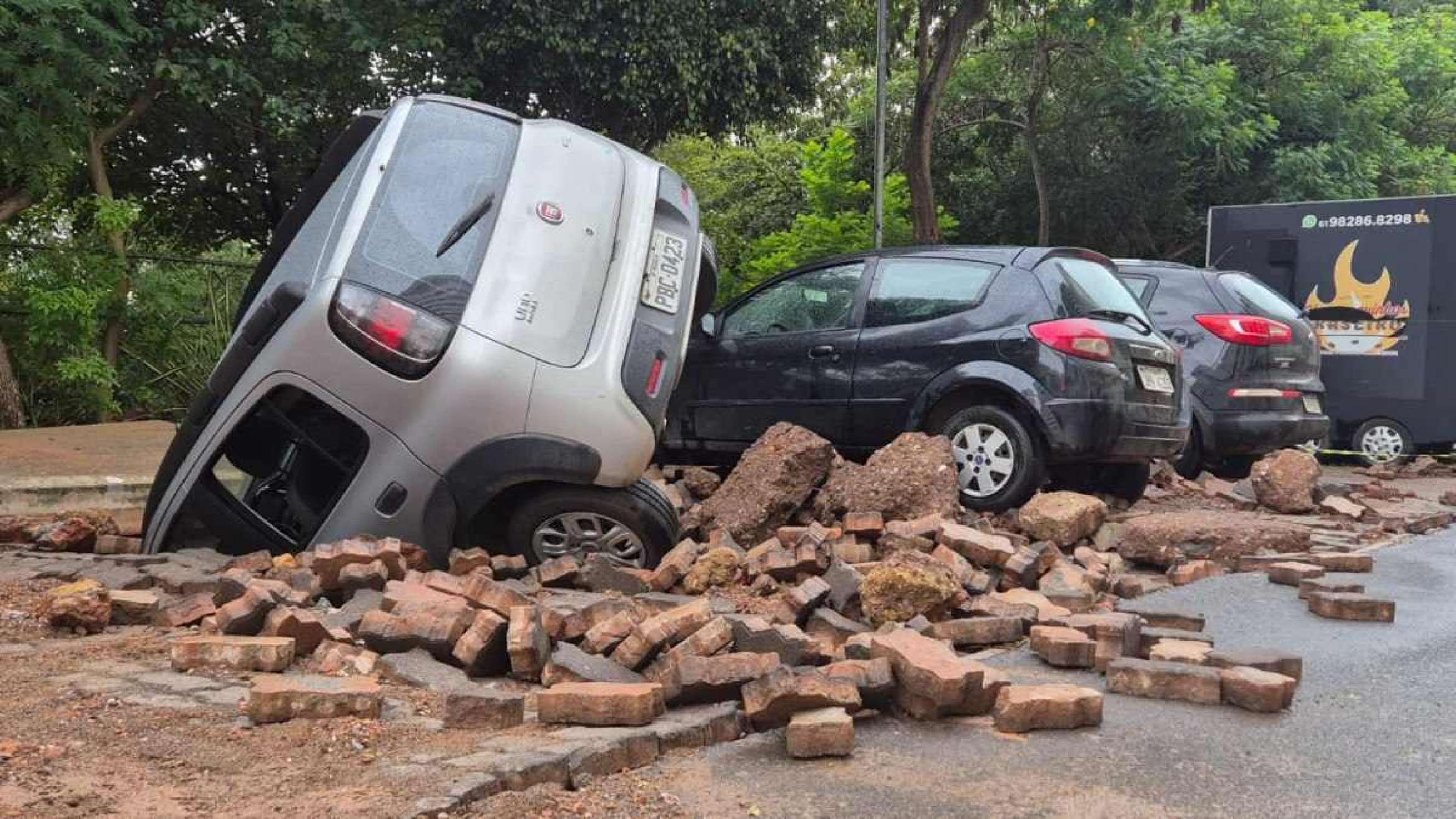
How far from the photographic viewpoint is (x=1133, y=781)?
3.07 m

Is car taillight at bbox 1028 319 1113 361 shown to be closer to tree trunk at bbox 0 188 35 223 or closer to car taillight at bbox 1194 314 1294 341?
car taillight at bbox 1194 314 1294 341

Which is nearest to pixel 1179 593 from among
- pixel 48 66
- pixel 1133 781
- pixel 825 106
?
pixel 1133 781

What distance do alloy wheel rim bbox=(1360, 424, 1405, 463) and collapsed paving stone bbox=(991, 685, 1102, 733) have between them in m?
10.8

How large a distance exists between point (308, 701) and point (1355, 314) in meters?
12.5

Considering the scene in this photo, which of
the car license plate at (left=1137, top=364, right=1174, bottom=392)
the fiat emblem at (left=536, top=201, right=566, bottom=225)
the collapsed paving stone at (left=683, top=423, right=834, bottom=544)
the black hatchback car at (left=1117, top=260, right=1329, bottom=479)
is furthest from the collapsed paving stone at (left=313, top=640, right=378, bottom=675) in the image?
the black hatchback car at (left=1117, top=260, right=1329, bottom=479)

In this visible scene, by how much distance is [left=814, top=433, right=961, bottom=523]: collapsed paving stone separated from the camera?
631cm

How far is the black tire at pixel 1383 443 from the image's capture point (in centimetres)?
1274

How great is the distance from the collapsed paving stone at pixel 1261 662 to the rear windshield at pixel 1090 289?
3.35m

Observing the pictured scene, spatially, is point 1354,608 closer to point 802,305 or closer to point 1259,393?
point 802,305

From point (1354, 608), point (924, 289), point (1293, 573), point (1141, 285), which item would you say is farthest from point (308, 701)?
point (1141, 285)

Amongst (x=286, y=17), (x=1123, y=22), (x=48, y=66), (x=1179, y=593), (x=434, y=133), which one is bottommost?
(x=1179, y=593)

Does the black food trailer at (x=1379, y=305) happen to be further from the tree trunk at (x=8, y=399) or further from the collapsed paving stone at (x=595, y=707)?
the tree trunk at (x=8, y=399)

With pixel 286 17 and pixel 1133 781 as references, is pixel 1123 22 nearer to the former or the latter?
pixel 286 17

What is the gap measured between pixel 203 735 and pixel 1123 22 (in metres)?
15.6
